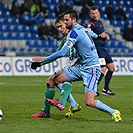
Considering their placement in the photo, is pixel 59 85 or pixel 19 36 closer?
pixel 59 85

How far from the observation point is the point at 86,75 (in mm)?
9633

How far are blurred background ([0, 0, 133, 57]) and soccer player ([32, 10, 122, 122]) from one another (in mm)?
14896

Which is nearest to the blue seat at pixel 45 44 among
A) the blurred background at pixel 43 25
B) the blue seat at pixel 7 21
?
the blurred background at pixel 43 25

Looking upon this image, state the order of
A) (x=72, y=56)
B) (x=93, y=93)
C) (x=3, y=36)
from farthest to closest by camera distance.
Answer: (x=3, y=36)
(x=72, y=56)
(x=93, y=93)

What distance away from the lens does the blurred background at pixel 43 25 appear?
89.1ft

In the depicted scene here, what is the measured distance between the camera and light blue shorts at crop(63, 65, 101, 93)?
9523 mm

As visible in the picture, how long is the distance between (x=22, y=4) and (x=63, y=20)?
18.8m

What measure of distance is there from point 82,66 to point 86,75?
0.20 m

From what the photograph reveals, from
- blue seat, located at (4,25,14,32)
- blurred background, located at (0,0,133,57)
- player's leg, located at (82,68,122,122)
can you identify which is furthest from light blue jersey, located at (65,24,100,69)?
blue seat, located at (4,25,14,32)

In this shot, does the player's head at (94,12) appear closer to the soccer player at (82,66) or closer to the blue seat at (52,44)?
the soccer player at (82,66)

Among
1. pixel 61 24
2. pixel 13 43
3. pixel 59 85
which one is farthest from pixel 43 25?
pixel 61 24

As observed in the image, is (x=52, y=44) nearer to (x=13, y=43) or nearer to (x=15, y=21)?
(x=13, y=43)

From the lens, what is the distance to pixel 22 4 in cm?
2828

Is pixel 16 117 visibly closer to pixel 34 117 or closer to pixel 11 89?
pixel 34 117
